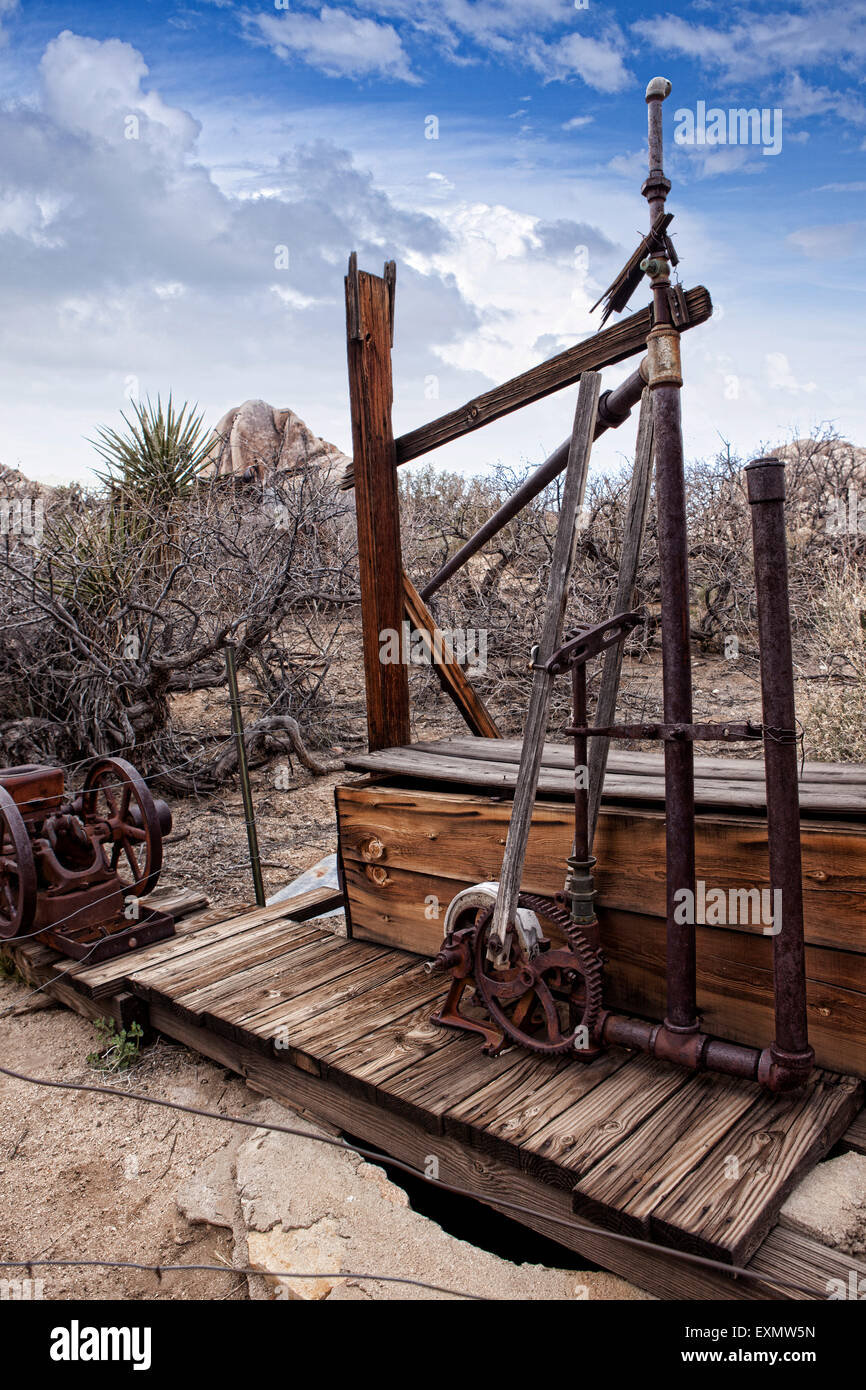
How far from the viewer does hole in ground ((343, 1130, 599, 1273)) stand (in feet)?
8.21

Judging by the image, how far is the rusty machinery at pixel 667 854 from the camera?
204cm

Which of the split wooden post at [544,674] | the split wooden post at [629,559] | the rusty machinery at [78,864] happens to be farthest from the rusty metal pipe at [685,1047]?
the rusty machinery at [78,864]

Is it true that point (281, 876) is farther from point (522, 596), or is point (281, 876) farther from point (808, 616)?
point (808, 616)

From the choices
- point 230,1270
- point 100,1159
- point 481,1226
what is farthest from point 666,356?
point 100,1159

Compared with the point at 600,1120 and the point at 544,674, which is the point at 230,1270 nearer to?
the point at 600,1120

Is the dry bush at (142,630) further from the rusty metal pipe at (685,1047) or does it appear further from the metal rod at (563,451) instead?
the rusty metal pipe at (685,1047)

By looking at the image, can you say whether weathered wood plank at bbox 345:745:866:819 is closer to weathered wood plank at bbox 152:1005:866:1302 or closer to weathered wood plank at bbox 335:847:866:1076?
weathered wood plank at bbox 335:847:866:1076

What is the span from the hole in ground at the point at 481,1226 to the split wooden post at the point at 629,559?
1.15 m

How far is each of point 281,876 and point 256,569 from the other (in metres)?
2.58

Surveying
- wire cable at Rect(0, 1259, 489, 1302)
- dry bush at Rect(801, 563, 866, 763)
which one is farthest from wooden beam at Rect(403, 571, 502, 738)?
dry bush at Rect(801, 563, 866, 763)

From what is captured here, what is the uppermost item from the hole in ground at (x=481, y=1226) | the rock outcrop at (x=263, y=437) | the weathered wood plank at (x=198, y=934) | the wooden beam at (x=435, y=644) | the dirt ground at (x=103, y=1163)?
the rock outcrop at (x=263, y=437)

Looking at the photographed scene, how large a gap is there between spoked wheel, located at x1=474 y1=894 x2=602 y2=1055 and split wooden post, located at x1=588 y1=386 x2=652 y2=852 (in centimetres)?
31

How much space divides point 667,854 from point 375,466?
199cm

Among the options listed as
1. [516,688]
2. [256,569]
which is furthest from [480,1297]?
[516,688]
